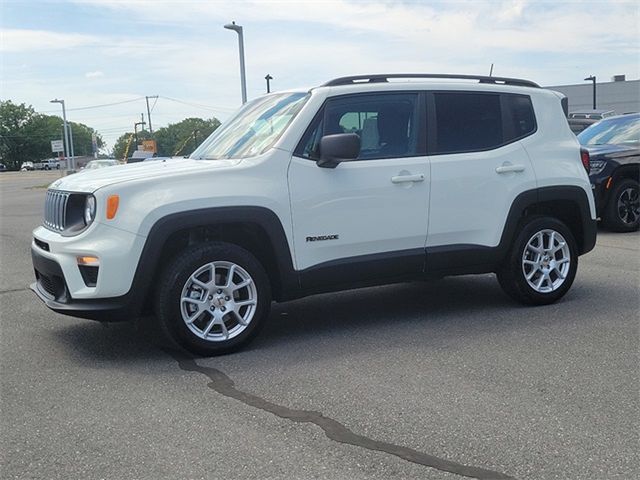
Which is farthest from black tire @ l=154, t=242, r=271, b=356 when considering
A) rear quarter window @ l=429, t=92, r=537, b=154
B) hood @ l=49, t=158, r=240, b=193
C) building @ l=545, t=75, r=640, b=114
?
building @ l=545, t=75, r=640, b=114

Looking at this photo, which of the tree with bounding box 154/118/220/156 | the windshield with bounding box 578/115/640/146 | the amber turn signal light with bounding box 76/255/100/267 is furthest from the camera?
the tree with bounding box 154/118/220/156

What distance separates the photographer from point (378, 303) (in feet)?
22.0

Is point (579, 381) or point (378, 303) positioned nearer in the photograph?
point (579, 381)

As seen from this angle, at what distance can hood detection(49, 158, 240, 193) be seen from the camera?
497 centimetres

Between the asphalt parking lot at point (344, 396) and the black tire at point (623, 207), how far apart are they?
450 centimetres

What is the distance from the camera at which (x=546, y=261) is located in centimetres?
636

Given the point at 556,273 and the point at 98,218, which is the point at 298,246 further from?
the point at 556,273

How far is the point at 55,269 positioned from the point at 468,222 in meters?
3.19

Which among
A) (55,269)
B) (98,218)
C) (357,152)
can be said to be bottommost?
(55,269)

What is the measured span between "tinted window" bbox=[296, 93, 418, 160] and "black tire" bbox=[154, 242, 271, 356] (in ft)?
3.11

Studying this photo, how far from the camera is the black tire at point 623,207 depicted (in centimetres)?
1062

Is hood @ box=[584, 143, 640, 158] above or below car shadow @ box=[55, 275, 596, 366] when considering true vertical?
above

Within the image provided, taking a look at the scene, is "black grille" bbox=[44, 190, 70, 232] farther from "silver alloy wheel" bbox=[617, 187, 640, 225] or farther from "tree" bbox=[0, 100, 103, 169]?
"tree" bbox=[0, 100, 103, 169]

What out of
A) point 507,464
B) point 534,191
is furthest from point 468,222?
point 507,464
